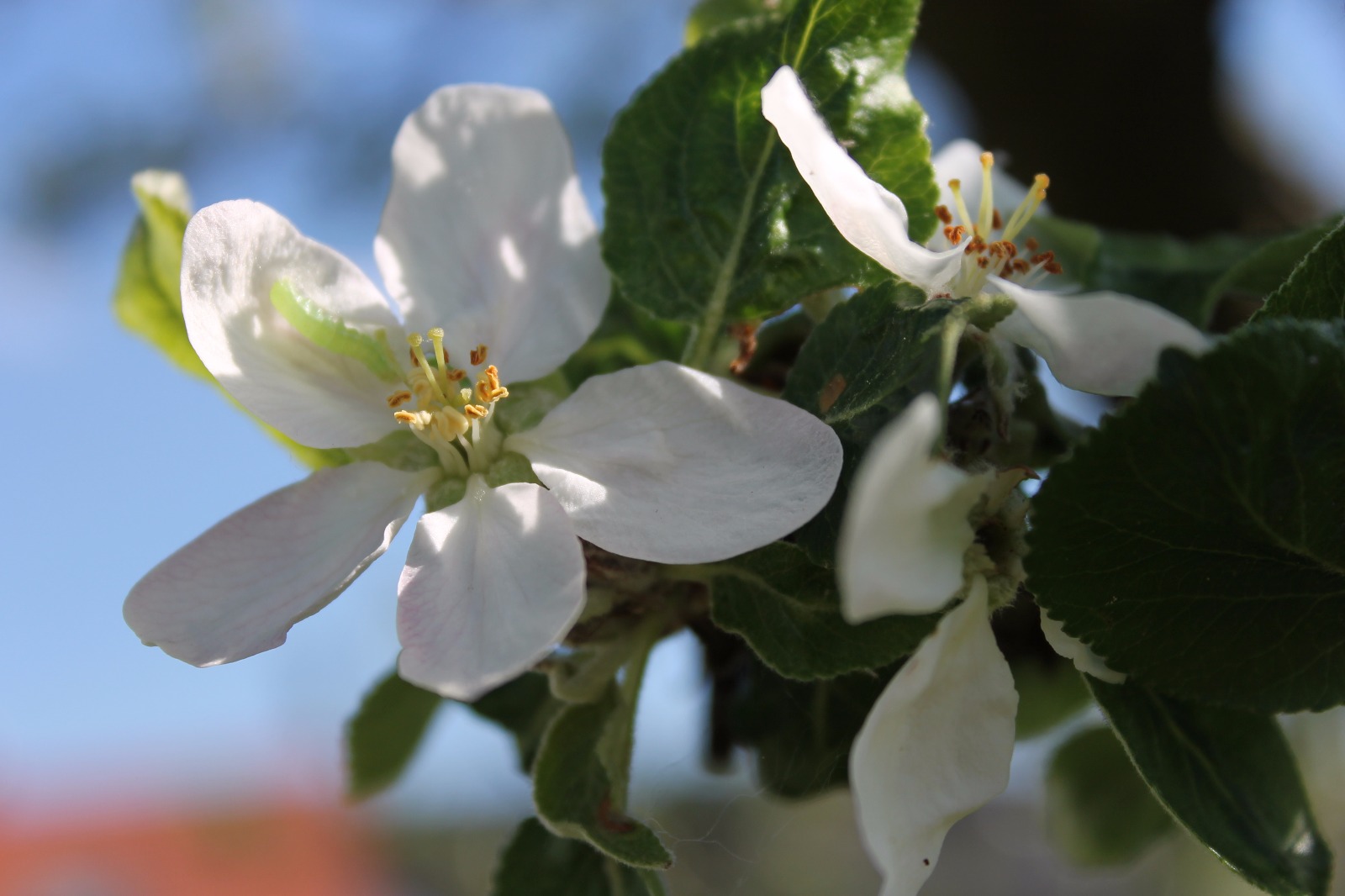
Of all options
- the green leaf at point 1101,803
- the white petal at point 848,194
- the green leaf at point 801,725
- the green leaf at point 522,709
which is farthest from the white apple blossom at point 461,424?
the green leaf at point 1101,803

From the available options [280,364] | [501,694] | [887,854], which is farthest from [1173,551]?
[501,694]

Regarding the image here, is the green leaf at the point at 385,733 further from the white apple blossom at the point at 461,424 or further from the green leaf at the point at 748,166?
the green leaf at the point at 748,166

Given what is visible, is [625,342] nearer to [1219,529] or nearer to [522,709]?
[522,709]

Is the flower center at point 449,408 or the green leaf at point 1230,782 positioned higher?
the flower center at point 449,408

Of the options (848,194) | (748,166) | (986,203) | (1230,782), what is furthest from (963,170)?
(1230,782)

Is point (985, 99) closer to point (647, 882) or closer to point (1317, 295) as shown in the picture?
point (1317, 295)

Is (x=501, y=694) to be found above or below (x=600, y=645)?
below
